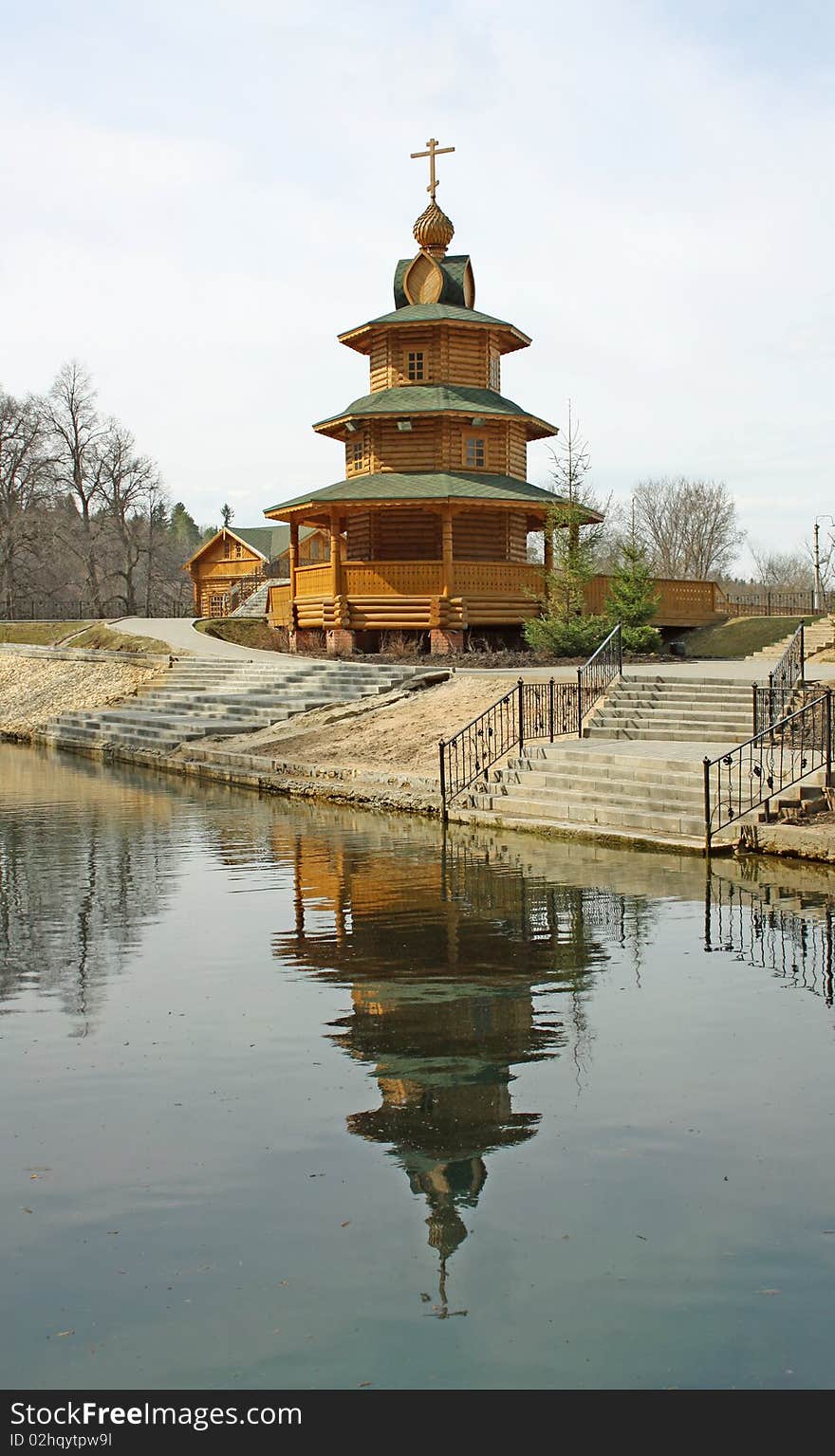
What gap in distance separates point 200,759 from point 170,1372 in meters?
22.0

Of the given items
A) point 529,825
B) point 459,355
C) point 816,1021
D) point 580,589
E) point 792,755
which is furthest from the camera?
point 459,355

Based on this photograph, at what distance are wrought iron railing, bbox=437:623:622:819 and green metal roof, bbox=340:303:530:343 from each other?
56.7 feet

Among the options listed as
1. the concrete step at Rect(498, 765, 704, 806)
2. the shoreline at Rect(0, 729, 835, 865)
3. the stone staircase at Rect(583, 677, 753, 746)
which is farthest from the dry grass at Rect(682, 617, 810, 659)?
the concrete step at Rect(498, 765, 704, 806)

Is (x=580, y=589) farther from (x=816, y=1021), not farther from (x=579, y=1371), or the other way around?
(x=579, y=1371)

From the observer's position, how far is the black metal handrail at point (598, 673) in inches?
857

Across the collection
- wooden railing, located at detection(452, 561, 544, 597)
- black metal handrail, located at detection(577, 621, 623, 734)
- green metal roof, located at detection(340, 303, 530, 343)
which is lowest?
black metal handrail, located at detection(577, 621, 623, 734)

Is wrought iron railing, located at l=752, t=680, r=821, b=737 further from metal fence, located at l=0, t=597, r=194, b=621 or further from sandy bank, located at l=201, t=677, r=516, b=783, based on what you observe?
metal fence, located at l=0, t=597, r=194, b=621

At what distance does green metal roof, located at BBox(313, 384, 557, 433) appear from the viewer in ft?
119

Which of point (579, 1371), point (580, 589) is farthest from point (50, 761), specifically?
point (579, 1371)

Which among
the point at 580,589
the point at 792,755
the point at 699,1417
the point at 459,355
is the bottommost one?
the point at 699,1417

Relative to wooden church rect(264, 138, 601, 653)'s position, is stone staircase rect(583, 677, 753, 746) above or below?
below

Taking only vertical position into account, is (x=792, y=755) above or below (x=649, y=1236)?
above

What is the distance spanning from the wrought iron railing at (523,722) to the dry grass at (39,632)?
2734 centimetres

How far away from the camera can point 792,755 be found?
50.1 feet
